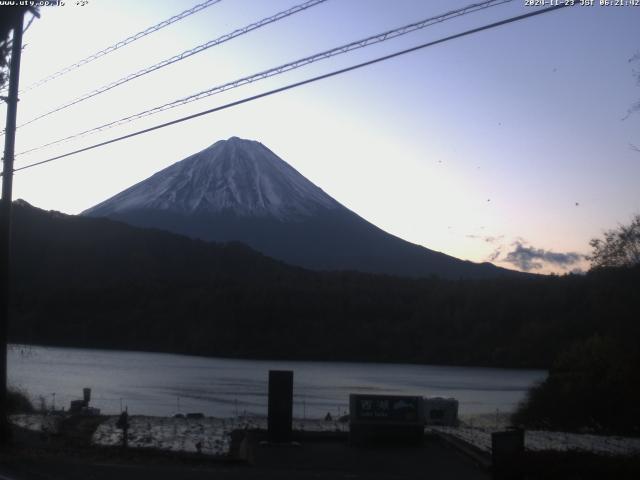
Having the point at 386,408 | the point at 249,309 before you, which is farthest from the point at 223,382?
the point at 386,408

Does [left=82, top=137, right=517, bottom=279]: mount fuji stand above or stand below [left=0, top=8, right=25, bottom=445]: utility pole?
above

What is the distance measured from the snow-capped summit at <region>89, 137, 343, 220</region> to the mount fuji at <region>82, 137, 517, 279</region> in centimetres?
17

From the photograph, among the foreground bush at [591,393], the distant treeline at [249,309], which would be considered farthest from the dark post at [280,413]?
the distant treeline at [249,309]

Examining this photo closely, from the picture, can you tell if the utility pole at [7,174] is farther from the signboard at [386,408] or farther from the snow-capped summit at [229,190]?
the snow-capped summit at [229,190]

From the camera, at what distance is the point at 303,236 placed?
145m

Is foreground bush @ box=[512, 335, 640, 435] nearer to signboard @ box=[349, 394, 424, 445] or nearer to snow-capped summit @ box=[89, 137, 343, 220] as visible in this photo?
signboard @ box=[349, 394, 424, 445]

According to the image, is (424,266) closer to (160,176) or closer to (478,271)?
(478,271)

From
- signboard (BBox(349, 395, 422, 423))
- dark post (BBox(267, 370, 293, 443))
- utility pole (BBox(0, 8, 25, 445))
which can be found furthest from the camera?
signboard (BBox(349, 395, 422, 423))

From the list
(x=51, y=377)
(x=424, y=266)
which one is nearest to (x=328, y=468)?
(x=51, y=377)

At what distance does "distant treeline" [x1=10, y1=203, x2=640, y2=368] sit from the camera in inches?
2859

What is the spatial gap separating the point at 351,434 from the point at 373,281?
3251 inches

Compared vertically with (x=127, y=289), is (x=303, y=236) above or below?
above

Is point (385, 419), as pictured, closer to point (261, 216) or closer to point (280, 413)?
point (280, 413)

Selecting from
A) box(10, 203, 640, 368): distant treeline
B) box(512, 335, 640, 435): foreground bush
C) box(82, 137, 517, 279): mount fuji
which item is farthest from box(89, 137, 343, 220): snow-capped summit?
box(512, 335, 640, 435): foreground bush
